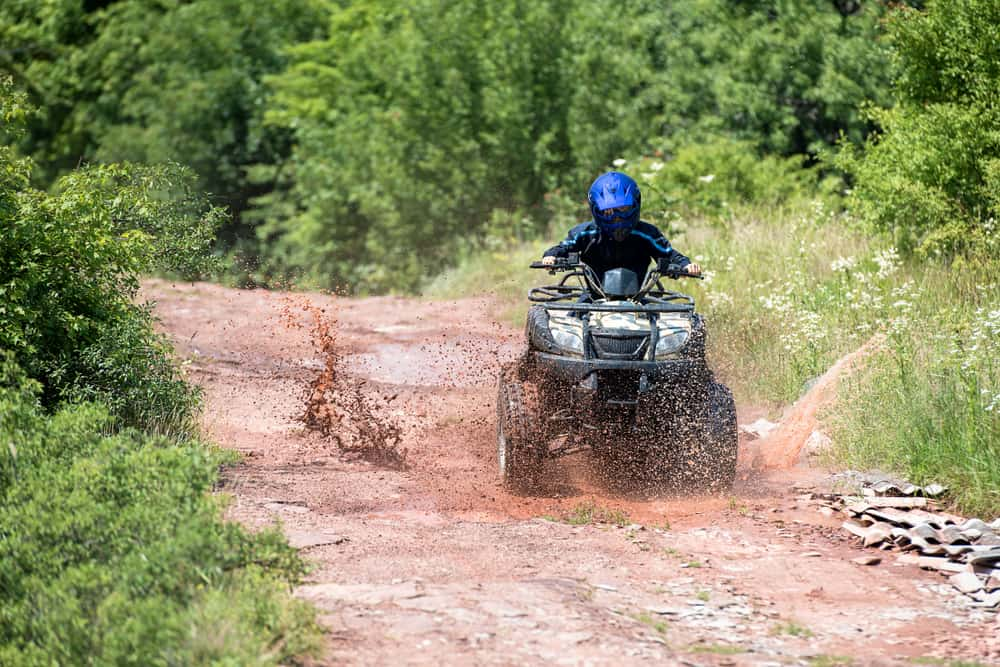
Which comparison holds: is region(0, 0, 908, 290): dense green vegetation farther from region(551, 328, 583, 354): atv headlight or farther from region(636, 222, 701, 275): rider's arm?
region(551, 328, 583, 354): atv headlight

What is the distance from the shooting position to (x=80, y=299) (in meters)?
9.05

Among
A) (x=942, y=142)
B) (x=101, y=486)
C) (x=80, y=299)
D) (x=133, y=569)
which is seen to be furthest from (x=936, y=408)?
(x=80, y=299)

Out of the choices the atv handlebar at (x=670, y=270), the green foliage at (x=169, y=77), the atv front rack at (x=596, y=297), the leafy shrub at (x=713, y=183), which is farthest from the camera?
the green foliage at (x=169, y=77)

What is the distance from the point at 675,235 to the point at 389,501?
8309mm

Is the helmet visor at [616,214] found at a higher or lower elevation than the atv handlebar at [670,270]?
higher

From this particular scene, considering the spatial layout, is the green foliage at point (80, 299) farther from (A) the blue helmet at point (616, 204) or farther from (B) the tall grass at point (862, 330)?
(B) the tall grass at point (862, 330)

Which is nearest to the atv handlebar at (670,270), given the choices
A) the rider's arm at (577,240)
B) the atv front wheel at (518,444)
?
the rider's arm at (577,240)

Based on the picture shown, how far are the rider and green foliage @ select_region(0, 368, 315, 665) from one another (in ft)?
10.9

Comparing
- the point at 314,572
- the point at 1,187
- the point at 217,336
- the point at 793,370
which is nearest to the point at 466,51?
the point at 217,336

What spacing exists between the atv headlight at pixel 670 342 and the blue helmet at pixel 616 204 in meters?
0.93

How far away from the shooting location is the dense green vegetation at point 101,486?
5.14 m

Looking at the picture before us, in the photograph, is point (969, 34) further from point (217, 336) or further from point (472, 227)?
point (472, 227)

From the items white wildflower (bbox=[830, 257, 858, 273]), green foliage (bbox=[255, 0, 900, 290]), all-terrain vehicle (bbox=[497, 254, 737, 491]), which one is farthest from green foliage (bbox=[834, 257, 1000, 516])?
green foliage (bbox=[255, 0, 900, 290])

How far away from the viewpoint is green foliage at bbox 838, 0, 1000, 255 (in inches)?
490
